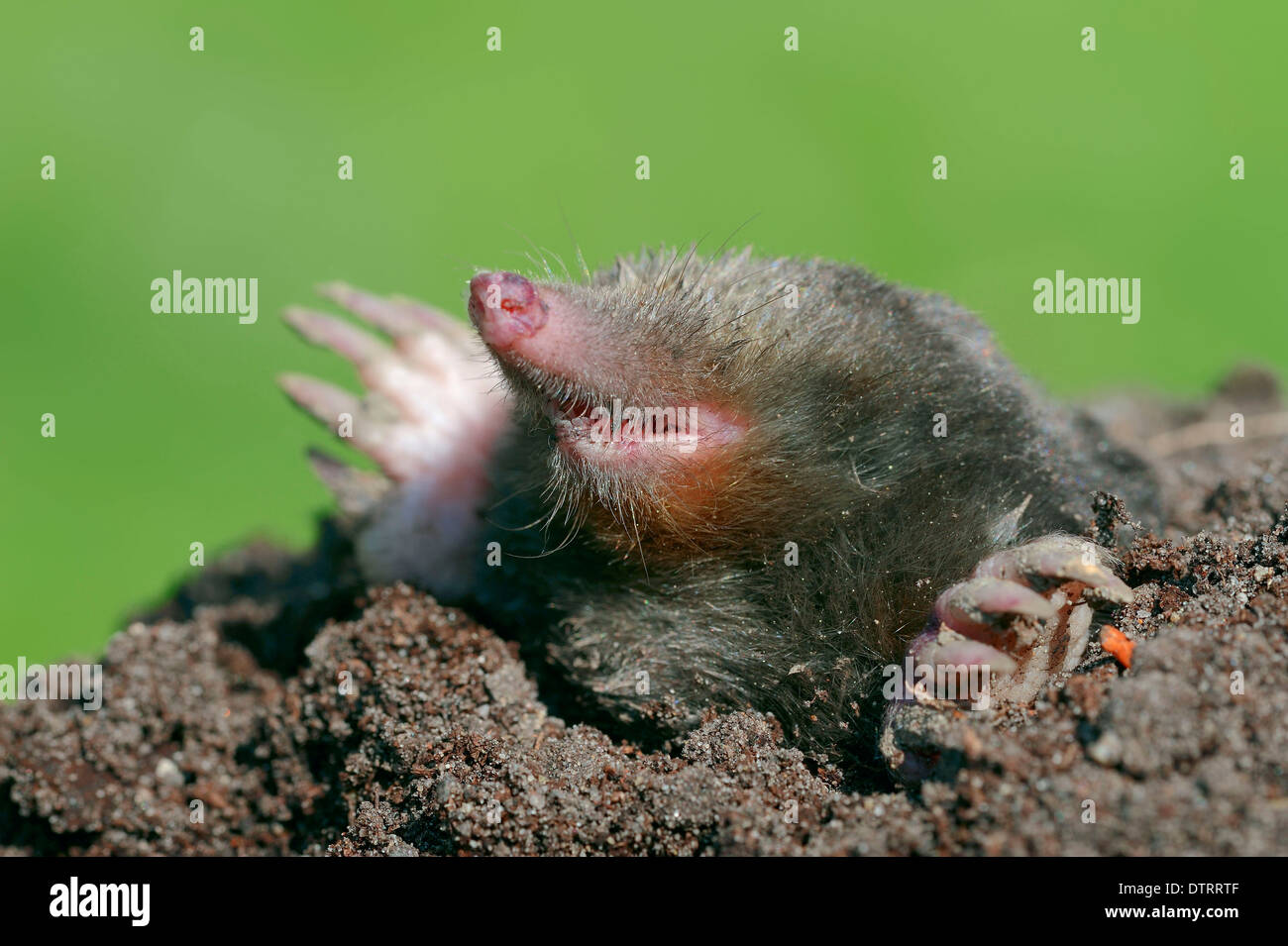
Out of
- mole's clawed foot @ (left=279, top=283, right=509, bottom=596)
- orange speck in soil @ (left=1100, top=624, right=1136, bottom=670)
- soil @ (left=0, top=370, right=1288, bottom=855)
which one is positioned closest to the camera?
soil @ (left=0, top=370, right=1288, bottom=855)

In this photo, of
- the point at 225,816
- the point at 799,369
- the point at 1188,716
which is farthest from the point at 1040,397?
the point at 225,816
